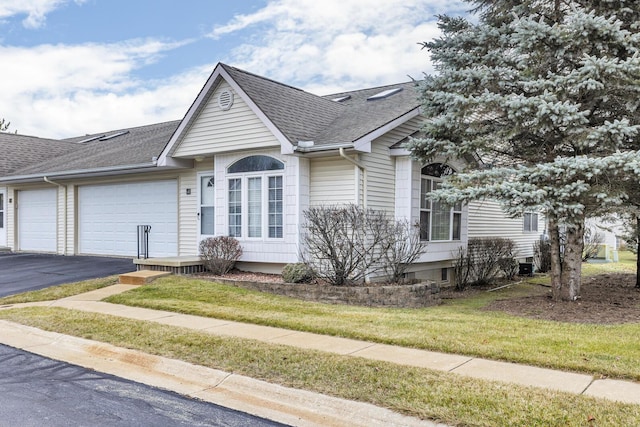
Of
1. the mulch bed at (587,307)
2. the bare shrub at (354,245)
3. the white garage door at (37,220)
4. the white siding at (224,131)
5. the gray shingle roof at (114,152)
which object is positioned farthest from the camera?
the white garage door at (37,220)

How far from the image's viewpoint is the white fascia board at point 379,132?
11266 millimetres

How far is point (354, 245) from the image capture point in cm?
1112

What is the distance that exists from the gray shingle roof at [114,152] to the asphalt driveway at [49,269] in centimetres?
291

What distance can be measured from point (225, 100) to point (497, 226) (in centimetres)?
965

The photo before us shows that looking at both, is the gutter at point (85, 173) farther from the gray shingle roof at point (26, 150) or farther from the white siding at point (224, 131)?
the gray shingle roof at point (26, 150)

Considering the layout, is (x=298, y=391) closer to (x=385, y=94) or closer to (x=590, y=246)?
(x=385, y=94)

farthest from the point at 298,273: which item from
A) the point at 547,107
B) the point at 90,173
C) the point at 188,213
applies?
the point at 90,173

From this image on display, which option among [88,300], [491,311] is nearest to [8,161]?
[88,300]

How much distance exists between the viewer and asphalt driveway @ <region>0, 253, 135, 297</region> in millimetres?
12406

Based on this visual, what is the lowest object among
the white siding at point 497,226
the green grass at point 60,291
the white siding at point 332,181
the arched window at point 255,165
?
the green grass at point 60,291

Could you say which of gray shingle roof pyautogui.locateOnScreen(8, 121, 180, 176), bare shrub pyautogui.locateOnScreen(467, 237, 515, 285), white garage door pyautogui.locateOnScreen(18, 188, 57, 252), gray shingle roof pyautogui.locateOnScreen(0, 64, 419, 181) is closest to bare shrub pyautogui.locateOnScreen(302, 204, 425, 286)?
gray shingle roof pyautogui.locateOnScreen(0, 64, 419, 181)

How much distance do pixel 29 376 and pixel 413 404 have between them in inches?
167

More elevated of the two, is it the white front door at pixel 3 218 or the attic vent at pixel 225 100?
the attic vent at pixel 225 100

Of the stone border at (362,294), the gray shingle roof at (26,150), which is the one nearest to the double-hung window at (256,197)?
the stone border at (362,294)
